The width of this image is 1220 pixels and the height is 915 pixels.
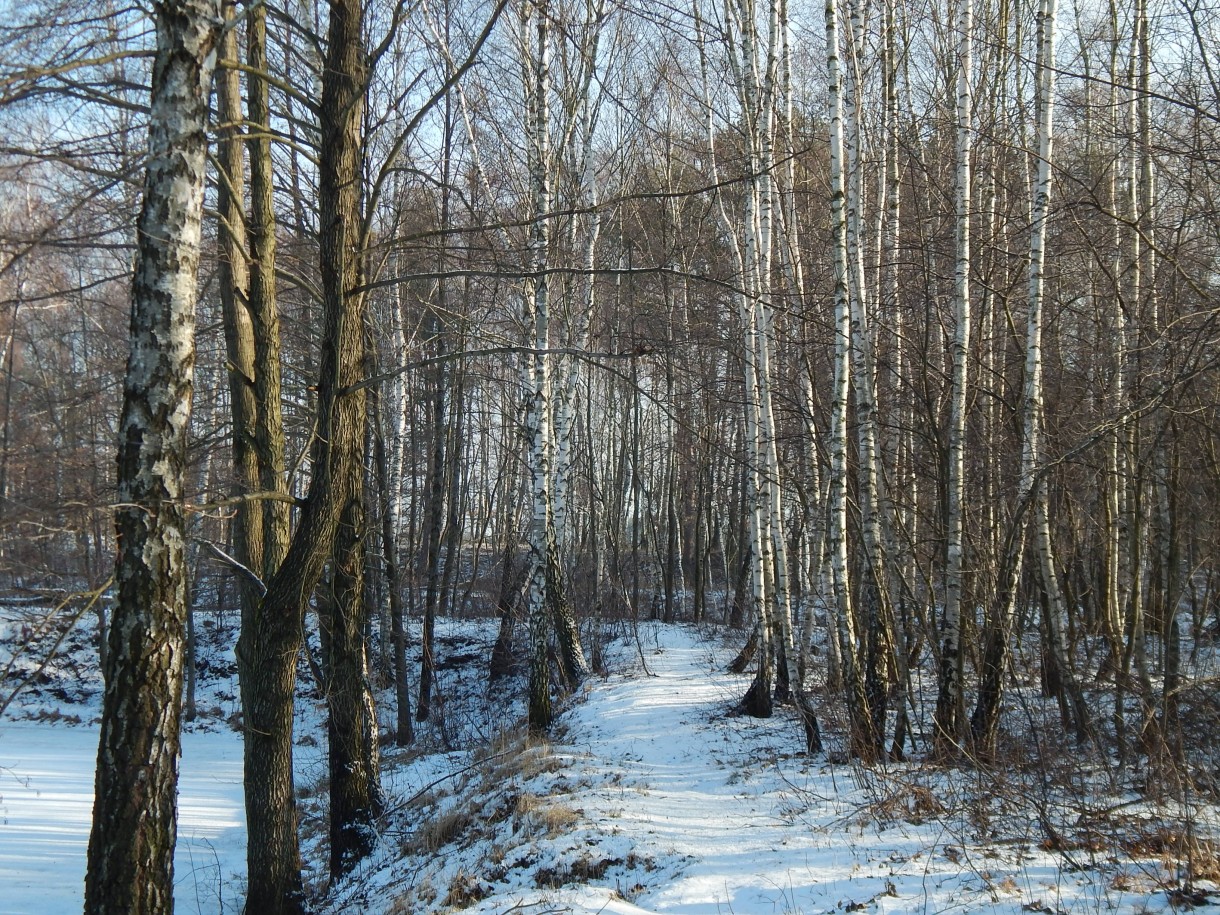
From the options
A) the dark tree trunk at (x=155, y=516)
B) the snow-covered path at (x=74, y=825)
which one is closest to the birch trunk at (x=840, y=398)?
the dark tree trunk at (x=155, y=516)

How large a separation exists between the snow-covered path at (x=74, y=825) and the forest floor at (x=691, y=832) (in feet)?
0.14

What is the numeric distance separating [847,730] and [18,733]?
17610mm

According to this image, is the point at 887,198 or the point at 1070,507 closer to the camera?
the point at 1070,507

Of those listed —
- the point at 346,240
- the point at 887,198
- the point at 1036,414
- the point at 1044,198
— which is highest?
the point at 887,198

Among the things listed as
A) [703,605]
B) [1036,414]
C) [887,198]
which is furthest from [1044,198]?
[703,605]

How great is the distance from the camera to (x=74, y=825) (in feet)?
34.1

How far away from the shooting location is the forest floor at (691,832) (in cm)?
452

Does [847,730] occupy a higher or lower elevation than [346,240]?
lower

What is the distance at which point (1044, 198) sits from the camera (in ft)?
23.1

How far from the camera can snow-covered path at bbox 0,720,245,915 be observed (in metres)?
7.87

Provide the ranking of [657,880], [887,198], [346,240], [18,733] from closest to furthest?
[657,880]
[346,240]
[887,198]
[18,733]

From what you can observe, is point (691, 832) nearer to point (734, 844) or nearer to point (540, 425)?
point (734, 844)

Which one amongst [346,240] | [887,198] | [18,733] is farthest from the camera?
[18,733]

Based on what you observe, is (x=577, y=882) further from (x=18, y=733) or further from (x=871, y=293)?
(x=18, y=733)
